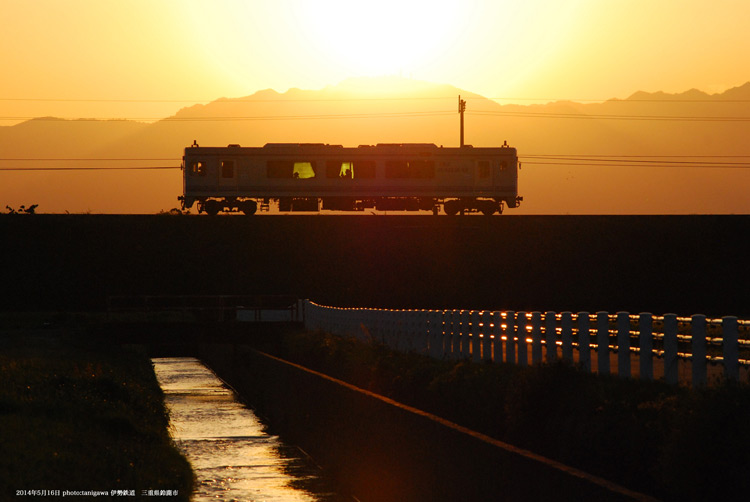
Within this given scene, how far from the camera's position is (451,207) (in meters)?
59.0

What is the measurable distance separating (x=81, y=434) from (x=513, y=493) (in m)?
8.22

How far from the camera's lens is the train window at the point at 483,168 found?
183 ft

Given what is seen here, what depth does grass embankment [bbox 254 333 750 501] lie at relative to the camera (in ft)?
24.5

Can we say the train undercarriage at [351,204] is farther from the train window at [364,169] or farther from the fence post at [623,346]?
the fence post at [623,346]

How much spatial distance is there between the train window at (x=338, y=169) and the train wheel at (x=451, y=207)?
19.6ft

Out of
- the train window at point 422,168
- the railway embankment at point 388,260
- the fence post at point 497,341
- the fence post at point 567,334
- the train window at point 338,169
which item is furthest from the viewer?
the railway embankment at point 388,260

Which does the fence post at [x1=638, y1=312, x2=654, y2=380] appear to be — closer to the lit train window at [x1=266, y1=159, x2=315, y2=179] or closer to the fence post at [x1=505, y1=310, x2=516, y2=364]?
the fence post at [x1=505, y1=310, x2=516, y2=364]

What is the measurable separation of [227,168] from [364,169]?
6.91 meters

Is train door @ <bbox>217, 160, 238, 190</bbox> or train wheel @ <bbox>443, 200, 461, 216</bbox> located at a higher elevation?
train door @ <bbox>217, 160, 238, 190</bbox>

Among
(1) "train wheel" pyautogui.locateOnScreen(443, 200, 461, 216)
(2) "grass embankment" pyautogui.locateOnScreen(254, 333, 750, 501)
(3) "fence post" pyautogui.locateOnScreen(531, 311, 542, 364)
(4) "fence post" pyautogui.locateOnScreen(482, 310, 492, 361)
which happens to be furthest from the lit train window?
(3) "fence post" pyautogui.locateOnScreen(531, 311, 542, 364)

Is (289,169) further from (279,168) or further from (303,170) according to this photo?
(303,170)

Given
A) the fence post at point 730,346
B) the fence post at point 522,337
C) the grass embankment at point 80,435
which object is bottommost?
the grass embankment at point 80,435

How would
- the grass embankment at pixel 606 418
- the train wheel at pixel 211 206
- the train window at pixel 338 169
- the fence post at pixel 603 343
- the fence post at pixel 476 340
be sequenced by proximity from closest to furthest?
the grass embankment at pixel 606 418, the fence post at pixel 603 343, the fence post at pixel 476 340, the train window at pixel 338 169, the train wheel at pixel 211 206

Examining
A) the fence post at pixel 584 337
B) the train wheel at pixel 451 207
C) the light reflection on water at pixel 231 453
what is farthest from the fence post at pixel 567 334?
the train wheel at pixel 451 207
